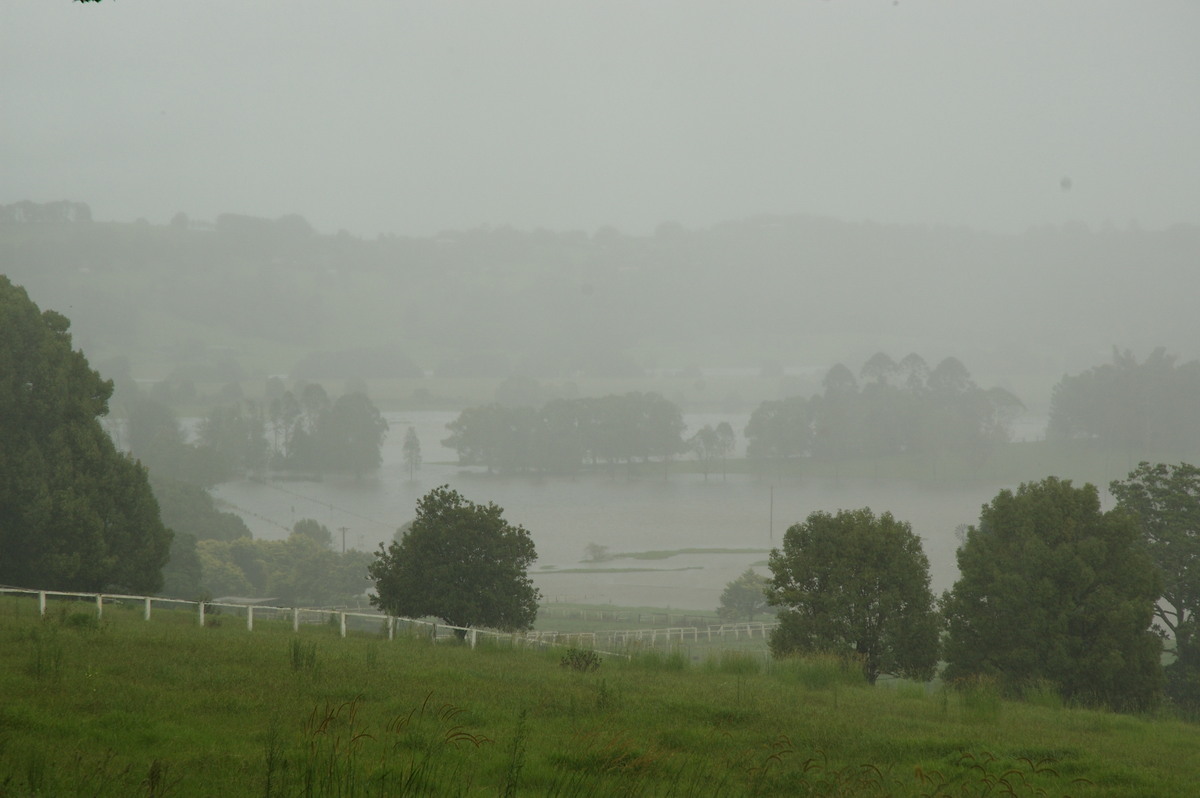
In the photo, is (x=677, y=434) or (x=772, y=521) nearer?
(x=772, y=521)

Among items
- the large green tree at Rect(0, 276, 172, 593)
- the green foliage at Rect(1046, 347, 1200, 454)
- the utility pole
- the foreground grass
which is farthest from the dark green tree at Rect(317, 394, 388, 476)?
the foreground grass

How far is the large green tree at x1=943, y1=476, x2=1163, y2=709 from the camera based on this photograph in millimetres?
29234

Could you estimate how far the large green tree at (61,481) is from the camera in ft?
126

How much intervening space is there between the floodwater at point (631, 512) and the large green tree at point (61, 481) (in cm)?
6371

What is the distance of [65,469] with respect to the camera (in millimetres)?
39594

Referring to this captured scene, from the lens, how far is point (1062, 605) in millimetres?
30359

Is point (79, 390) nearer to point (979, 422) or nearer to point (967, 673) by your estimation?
point (967, 673)

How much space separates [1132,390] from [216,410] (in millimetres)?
194643

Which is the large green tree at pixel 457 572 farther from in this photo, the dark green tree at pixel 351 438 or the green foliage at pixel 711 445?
the dark green tree at pixel 351 438

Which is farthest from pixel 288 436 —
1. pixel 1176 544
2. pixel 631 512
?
pixel 1176 544

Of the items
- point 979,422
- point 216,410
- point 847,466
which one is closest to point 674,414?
point 847,466

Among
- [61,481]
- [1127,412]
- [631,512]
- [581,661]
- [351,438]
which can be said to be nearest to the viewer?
[581,661]

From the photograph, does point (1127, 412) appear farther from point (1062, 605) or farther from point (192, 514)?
point (1062, 605)

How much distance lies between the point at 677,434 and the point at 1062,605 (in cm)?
16039
